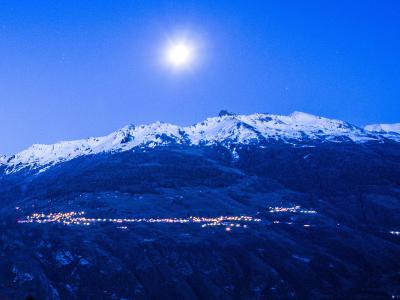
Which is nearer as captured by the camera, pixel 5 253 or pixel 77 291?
pixel 77 291

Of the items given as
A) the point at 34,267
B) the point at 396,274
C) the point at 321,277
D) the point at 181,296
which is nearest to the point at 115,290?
the point at 181,296

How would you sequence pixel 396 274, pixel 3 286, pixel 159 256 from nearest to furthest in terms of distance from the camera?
pixel 3 286 → pixel 396 274 → pixel 159 256

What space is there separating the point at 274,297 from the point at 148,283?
48.2 m

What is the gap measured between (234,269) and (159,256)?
1292 inches

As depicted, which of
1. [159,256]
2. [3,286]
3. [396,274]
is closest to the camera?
[3,286]

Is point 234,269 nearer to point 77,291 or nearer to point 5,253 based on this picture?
point 77,291

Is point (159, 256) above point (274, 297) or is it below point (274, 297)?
above

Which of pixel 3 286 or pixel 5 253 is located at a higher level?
pixel 5 253

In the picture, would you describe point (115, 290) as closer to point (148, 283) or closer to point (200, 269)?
point (148, 283)

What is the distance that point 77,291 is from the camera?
16562 centimetres

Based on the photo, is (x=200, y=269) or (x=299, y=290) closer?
(x=299, y=290)

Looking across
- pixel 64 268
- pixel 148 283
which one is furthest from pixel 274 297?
pixel 64 268

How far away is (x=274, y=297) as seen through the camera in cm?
16300

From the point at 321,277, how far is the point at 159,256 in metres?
67.3
